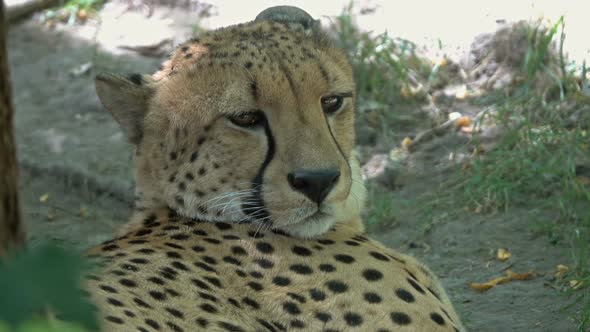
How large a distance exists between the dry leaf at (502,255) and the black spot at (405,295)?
151 cm

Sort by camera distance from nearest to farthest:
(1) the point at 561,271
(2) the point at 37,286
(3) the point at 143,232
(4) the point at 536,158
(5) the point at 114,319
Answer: (2) the point at 37,286, (5) the point at 114,319, (3) the point at 143,232, (1) the point at 561,271, (4) the point at 536,158

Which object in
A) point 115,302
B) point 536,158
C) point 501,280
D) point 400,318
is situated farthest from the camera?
point 536,158

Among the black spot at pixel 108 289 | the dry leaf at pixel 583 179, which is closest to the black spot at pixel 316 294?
the black spot at pixel 108 289

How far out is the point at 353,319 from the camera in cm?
254

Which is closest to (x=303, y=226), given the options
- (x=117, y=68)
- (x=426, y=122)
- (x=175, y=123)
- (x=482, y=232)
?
(x=175, y=123)

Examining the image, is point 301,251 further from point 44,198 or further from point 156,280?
point 44,198

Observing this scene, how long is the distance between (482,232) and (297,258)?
1.82 m

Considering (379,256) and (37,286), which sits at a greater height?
(37,286)

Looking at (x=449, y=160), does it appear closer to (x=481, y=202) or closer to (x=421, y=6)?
(x=481, y=202)

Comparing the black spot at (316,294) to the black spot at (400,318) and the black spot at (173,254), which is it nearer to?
the black spot at (400,318)

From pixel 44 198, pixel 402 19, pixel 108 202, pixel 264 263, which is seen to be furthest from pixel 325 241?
pixel 402 19

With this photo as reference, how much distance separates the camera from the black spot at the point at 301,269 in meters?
2.66

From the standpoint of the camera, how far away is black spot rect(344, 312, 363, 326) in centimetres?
253

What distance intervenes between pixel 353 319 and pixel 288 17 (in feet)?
3.94
